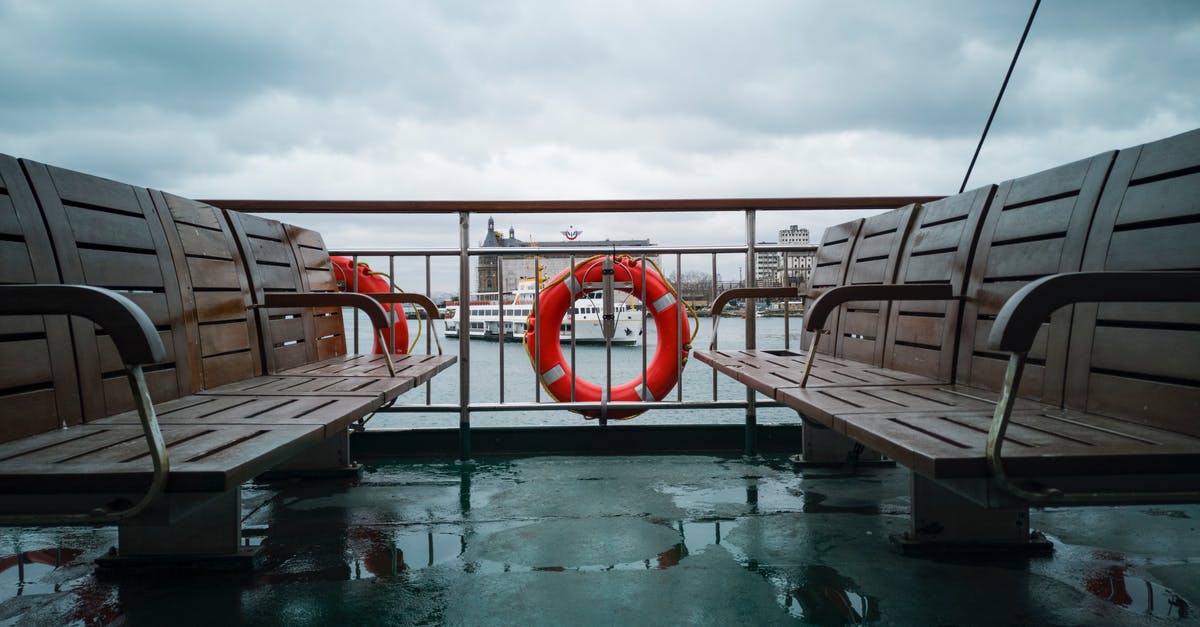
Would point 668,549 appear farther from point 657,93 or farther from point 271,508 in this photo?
point 657,93

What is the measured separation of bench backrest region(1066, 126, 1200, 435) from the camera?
1.11 meters

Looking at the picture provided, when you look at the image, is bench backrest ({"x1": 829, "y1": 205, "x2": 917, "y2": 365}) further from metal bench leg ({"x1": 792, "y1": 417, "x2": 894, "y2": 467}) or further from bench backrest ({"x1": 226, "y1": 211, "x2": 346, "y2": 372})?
bench backrest ({"x1": 226, "y1": 211, "x2": 346, "y2": 372})

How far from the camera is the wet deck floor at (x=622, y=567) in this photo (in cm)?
140

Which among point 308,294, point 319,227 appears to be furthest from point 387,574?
point 319,227

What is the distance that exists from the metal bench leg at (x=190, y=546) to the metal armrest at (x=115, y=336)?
88 cm

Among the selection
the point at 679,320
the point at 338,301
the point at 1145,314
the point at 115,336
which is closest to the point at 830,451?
the point at 679,320

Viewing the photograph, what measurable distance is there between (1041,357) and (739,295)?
143 centimetres

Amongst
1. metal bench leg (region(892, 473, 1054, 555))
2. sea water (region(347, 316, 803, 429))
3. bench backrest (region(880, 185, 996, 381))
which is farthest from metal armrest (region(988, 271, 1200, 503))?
sea water (region(347, 316, 803, 429))

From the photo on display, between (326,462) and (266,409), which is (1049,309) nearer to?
(266,409)

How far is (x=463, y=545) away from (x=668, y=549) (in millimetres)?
600

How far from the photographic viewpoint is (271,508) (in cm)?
222

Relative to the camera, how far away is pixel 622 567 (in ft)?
5.48

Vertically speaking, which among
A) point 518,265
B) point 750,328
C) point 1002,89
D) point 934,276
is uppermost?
point 1002,89

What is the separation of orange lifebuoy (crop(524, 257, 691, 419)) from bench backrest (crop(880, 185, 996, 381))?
4.03 feet
